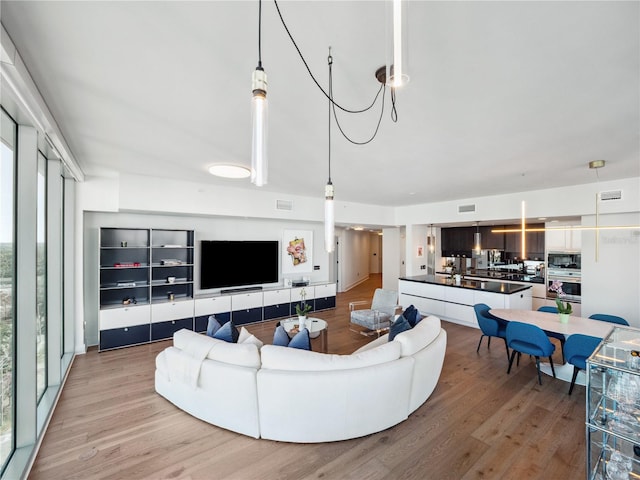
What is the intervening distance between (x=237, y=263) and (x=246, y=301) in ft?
2.68

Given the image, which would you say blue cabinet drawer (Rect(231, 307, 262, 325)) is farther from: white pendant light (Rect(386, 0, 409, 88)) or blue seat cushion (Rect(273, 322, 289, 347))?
white pendant light (Rect(386, 0, 409, 88))

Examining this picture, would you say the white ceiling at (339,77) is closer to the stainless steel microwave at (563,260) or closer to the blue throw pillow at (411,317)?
the blue throw pillow at (411,317)

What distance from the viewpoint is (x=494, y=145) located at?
310 centimetres

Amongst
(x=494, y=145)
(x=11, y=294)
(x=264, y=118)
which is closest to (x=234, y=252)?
(x=11, y=294)

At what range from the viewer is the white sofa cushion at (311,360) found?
2449mm

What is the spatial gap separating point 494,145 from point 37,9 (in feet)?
12.0

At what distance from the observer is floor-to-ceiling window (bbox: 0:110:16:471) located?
2.04 m

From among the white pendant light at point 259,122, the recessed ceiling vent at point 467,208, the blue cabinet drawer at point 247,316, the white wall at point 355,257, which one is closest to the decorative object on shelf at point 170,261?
the blue cabinet drawer at point 247,316

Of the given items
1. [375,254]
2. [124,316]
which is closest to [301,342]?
[124,316]

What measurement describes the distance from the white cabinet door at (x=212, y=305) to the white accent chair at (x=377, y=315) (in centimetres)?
248

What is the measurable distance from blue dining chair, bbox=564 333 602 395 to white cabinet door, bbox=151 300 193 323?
18.3 feet

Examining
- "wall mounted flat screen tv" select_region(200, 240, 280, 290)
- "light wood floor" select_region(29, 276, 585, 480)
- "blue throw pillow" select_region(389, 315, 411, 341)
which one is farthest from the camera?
"wall mounted flat screen tv" select_region(200, 240, 280, 290)

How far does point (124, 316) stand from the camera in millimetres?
4656

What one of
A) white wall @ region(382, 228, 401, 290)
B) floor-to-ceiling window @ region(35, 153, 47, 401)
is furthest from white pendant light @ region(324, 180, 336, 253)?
white wall @ region(382, 228, 401, 290)
